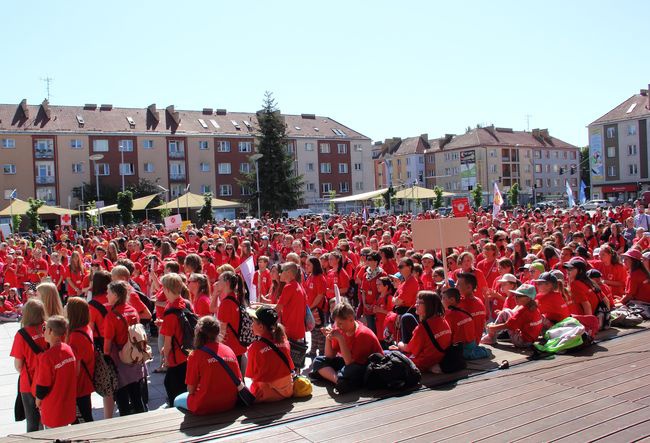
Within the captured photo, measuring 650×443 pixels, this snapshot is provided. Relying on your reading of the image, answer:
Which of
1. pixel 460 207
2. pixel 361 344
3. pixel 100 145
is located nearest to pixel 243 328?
pixel 361 344

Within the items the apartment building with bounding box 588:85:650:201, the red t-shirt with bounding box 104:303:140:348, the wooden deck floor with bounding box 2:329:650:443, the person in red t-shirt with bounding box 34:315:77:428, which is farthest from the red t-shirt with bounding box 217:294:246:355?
the apartment building with bounding box 588:85:650:201

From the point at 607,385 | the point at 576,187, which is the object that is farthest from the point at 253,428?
the point at 576,187

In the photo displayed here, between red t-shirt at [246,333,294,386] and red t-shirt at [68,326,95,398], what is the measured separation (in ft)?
4.81

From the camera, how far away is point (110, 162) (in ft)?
185

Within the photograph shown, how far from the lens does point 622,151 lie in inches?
2793

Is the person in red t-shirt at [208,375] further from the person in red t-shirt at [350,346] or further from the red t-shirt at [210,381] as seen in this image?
the person in red t-shirt at [350,346]

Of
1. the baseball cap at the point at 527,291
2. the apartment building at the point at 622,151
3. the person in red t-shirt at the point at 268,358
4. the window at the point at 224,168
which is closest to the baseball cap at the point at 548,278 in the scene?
the baseball cap at the point at 527,291

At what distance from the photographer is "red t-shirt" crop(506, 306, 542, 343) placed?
705 centimetres

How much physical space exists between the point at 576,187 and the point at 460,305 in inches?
3767

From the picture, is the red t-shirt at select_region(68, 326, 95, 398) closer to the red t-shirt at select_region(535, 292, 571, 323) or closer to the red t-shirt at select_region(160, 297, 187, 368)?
the red t-shirt at select_region(160, 297, 187, 368)

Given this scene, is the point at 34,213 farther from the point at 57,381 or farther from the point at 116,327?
the point at 57,381

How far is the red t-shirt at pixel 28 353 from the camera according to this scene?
5418mm

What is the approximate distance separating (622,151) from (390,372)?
74.2 m

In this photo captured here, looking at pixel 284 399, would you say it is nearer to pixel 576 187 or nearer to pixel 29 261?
pixel 29 261
